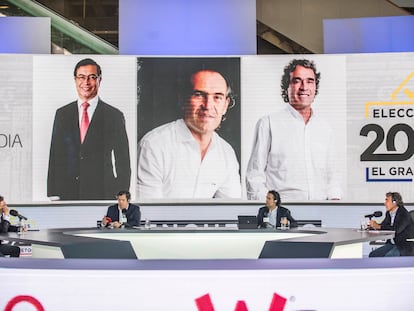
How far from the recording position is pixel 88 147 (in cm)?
816

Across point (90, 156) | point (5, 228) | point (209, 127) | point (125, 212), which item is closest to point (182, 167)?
point (209, 127)

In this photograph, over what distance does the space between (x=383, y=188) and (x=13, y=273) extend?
6.15 meters

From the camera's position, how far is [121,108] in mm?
8156

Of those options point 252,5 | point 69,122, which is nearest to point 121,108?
point 69,122

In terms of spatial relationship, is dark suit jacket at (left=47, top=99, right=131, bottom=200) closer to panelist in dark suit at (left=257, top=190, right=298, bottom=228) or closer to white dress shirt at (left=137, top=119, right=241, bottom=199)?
white dress shirt at (left=137, top=119, right=241, bottom=199)

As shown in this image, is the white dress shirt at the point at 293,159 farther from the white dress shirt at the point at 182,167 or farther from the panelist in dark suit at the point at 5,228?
the panelist in dark suit at the point at 5,228

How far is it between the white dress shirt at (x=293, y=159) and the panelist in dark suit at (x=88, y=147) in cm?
167

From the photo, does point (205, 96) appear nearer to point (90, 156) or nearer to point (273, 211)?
point (90, 156)

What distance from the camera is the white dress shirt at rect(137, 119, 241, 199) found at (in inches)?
319

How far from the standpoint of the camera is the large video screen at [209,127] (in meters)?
8.09

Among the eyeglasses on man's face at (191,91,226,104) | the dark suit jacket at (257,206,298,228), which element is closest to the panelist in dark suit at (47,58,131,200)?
the eyeglasses on man's face at (191,91,226,104)

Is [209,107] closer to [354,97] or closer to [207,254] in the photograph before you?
[354,97]

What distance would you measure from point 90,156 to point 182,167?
1.17m

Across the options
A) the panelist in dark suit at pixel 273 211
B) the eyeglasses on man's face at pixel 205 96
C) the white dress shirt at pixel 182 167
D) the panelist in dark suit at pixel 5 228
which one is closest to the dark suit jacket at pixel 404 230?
the panelist in dark suit at pixel 273 211
